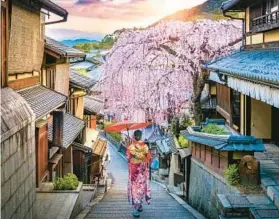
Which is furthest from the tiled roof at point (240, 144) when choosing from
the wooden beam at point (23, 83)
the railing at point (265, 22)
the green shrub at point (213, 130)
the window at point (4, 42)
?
the wooden beam at point (23, 83)

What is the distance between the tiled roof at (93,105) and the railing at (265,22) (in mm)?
10940

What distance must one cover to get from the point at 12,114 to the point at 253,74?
576 cm

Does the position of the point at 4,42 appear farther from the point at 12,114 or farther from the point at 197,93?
the point at 197,93

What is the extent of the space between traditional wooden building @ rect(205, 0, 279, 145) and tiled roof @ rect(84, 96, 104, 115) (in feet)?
25.4

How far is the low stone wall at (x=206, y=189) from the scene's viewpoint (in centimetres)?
960

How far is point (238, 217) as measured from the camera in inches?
305

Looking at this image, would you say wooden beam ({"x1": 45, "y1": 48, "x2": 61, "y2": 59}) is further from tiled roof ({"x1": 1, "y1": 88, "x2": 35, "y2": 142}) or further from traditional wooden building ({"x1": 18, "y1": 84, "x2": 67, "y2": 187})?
tiled roof ({"x1": 1, "y1": 88, "x2": 35, "y2": 142})

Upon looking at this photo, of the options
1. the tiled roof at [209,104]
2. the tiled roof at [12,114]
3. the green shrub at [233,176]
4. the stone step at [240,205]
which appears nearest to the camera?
the tiled roof at [12,114]

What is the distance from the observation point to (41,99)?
459 inches

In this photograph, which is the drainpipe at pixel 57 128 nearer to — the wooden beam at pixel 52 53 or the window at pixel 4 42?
the wooden beam at pixel 52 53

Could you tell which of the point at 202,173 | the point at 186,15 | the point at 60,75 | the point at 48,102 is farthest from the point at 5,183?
the point at 186,15

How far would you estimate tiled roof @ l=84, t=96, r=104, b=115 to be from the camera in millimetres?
24484

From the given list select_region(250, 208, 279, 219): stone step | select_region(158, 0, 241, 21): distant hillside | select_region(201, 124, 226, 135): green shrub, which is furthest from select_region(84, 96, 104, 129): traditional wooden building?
select_region(250, 208, 279, 219): stone step

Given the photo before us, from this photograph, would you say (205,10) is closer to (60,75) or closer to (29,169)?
(60,75)
